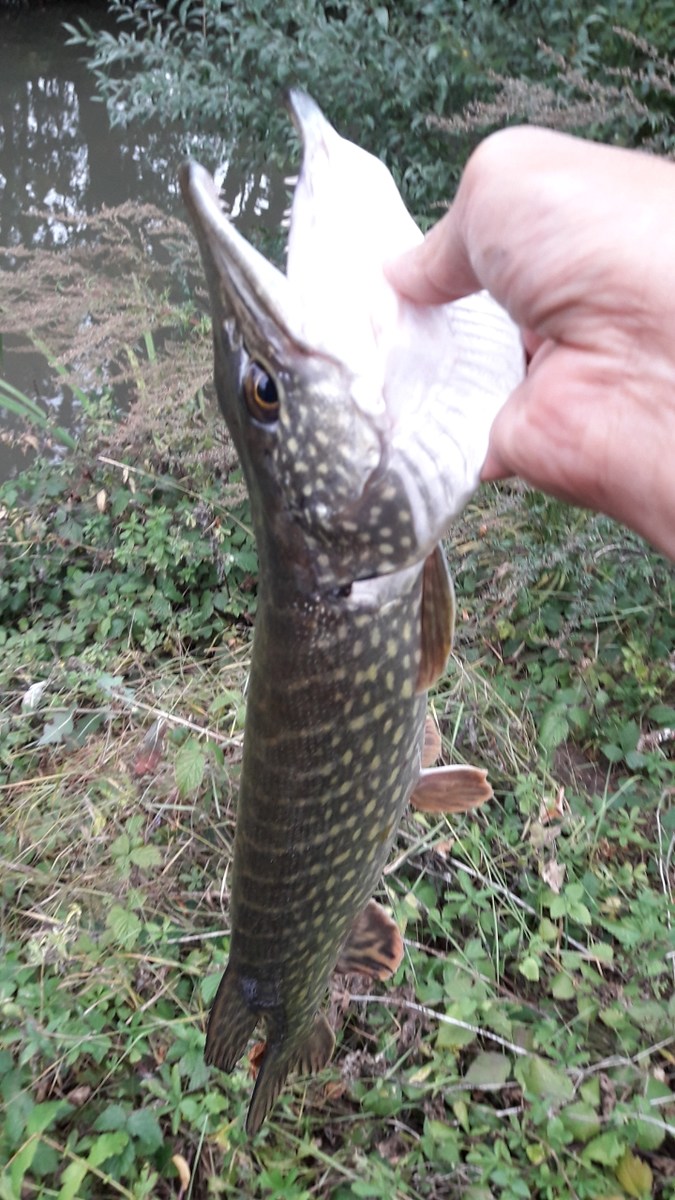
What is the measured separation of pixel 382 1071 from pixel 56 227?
5303 millimetres

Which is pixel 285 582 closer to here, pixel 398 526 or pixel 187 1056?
pixel 398 526

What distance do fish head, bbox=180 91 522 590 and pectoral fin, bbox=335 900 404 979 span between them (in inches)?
34.7

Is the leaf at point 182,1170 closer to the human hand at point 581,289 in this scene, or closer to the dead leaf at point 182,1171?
the dead leaf at point 182,1171

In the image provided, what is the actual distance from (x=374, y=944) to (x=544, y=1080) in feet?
1.56

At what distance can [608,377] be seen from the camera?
83cm

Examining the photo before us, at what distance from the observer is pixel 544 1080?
1541mm

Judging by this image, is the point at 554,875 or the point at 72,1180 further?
the point at 554,875

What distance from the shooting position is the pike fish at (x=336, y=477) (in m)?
0.87

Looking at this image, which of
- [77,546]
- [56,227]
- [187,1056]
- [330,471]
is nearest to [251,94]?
[77,546]

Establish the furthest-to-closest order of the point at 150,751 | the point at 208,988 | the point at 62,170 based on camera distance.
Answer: the point at 62,170 → the point at 150,751 → the point at 208,988

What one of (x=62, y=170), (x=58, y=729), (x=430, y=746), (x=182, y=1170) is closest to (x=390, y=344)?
(x=430, y=746)

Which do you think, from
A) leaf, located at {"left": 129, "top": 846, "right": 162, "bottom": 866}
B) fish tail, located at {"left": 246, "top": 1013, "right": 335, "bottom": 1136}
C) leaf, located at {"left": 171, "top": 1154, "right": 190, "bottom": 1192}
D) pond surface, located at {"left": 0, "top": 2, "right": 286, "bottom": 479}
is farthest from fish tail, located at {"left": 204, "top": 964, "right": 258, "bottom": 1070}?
pond surface, located at {"left": 0, "top": 2, "right": 286, "bottom": 479}

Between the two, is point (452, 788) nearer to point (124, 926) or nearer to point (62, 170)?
point (124, 926)

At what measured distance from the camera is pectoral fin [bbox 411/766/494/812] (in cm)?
139
